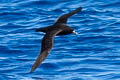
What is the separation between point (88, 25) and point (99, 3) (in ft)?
7.02

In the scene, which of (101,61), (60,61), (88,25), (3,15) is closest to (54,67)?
(60,61)

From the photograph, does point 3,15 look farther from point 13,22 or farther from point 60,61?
point 60,61

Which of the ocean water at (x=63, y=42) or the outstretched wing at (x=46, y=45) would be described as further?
the ocean water at (x=63, y=42)

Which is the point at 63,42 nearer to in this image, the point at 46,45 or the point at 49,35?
the point at 49,35

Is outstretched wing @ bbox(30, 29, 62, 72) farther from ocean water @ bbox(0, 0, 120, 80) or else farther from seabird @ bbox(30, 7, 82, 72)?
ocean water @ bbox(0, 0, 120, 80)

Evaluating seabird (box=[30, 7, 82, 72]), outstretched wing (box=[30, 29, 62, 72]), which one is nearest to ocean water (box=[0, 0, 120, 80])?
seabird (box=[30, 7, 82, 72])

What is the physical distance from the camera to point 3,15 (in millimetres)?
19234

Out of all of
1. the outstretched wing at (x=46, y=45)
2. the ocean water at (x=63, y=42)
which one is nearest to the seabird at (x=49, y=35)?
the outstretched wing at (x=46, y=45)

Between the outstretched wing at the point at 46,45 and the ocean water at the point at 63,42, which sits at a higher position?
the outstretched wing at the point at 46,45

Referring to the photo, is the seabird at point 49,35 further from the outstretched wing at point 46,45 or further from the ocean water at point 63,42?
the ocean water at point 63,42

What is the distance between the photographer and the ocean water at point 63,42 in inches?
568

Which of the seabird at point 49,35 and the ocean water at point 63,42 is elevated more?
the seabird at point 49,35

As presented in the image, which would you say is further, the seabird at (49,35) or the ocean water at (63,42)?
the ocean water at (63,42)

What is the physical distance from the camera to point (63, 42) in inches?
656
